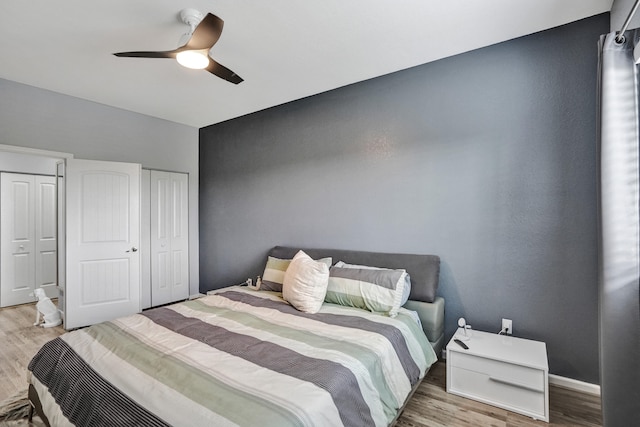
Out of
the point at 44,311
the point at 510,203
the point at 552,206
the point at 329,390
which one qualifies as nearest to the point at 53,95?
the point at 44,311

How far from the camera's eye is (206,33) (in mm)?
1868

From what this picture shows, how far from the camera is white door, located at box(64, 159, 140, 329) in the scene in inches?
142

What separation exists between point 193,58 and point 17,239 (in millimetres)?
4703

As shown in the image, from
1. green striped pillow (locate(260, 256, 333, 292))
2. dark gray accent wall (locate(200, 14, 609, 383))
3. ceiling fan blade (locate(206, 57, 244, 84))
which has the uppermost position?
ceiling fan blade (locate(206, 57, 244, 84))

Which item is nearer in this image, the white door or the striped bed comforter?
the striped bed comforter

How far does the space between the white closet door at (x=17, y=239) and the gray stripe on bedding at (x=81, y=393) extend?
156 inches

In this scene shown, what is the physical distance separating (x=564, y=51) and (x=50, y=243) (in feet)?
22.4

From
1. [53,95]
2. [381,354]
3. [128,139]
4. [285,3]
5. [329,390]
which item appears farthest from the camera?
[128,139]

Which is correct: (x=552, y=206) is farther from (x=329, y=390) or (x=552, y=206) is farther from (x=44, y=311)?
(x=44, y=311)

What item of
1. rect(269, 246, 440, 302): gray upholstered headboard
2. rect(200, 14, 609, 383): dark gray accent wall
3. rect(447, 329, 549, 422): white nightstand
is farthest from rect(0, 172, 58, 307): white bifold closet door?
rect(447, 329, 549, 422): white nightstand

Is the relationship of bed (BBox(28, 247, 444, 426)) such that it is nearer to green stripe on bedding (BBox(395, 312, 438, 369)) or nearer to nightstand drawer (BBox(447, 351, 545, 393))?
green stripe on bedding (BBox(395, 312, 438, 369))

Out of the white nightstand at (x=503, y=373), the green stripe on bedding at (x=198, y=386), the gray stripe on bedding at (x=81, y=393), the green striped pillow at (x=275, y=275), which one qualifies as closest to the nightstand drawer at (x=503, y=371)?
the white nightstand at (x=503, y=373)

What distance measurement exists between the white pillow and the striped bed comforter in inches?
4.6

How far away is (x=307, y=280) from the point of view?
8.45 feet
